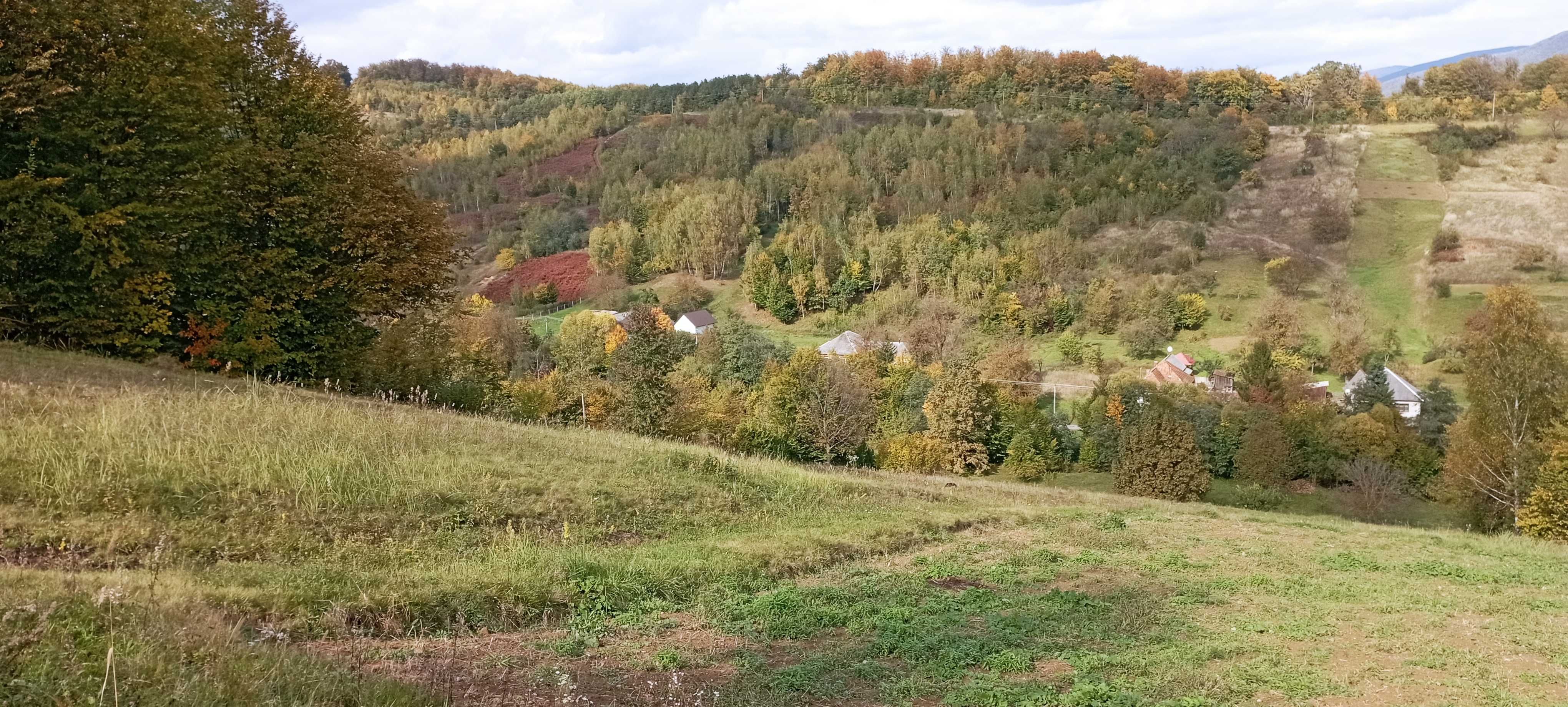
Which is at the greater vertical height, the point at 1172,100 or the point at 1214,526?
the point at 1172,100

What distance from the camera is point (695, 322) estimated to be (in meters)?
102

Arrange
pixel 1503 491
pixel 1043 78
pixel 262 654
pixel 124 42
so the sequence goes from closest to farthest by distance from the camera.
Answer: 1. pixel 262 654
2. pixel 124 42
3. pixel 1503 491
4. pixel 1043 78

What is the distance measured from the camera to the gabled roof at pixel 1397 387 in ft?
211

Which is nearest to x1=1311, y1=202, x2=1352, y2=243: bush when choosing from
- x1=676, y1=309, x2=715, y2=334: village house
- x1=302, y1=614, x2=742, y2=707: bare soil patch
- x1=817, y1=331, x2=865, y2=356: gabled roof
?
x1=817, y1=331, x2=865, y2=356: gabled roof

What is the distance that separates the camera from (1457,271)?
90.1 meters

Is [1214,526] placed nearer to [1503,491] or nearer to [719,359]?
[1503,491]

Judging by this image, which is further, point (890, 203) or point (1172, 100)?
point (1172, 100)

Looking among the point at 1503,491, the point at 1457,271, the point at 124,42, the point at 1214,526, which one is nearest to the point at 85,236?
the point at 124,42

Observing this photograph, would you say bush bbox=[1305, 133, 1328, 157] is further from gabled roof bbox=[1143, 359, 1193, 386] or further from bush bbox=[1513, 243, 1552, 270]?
gabled roof bbox=[1143, 359, 1193, 386]

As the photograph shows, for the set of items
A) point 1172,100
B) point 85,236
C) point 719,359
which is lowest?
point 719,359

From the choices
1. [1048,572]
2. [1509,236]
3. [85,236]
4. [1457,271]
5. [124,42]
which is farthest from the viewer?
[1509,236]

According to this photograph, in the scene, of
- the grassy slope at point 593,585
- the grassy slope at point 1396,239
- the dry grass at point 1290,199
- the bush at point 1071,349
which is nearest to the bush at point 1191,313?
the bush at point 1071,349

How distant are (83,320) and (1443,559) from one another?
76.0 ft

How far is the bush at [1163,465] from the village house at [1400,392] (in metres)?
23.7
